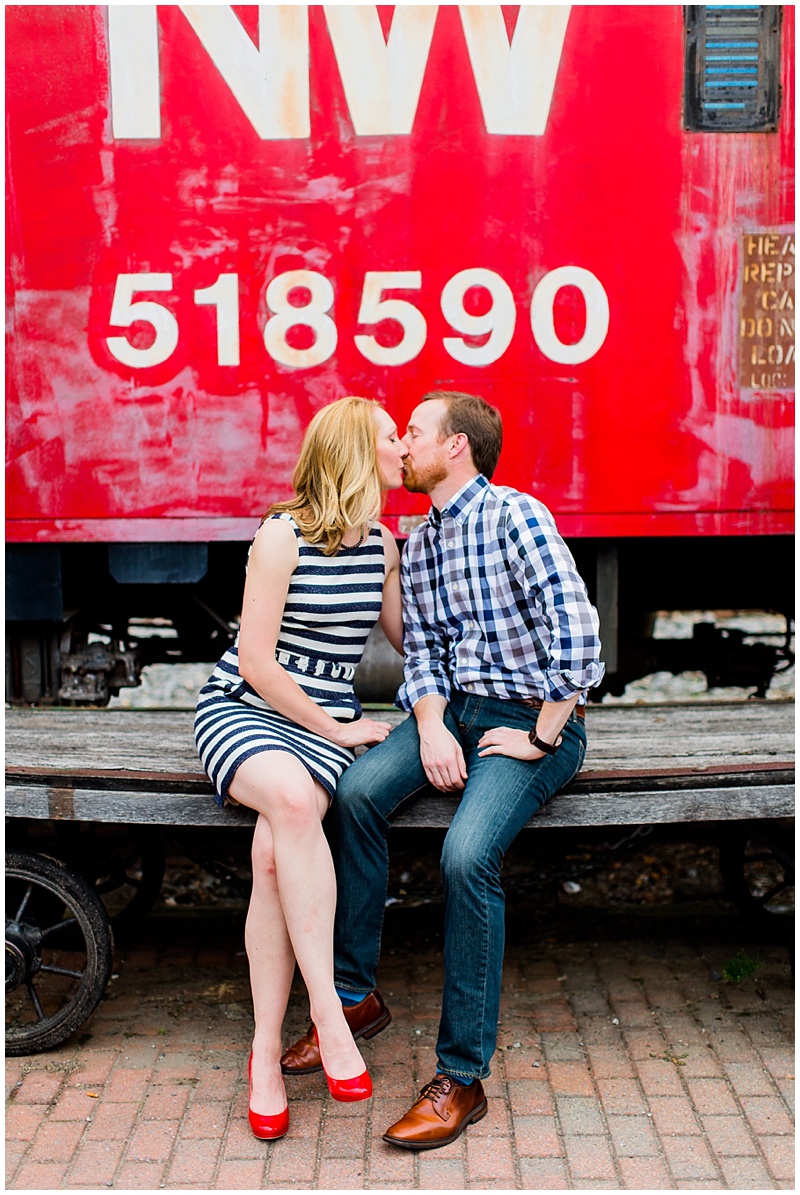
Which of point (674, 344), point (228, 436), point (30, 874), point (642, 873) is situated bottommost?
point (642, 873)

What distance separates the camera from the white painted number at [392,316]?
3.58 m

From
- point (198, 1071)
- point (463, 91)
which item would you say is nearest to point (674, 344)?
point (463, 91)

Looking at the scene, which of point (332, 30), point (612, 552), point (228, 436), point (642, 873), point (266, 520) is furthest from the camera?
point (642, 873)

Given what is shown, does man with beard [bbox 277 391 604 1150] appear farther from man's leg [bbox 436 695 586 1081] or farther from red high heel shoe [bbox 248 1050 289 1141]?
red high heel shoe [bbox 248 1050 289 1141]

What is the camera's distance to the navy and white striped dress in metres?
2.82

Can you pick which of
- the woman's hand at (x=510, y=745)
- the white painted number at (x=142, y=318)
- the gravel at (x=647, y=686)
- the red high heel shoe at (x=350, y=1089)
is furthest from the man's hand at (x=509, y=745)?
the gravel at (x=647, y=686)

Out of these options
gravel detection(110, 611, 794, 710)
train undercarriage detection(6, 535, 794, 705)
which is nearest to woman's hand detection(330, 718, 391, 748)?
train undercarriage detection(6, 535, 794, 705)

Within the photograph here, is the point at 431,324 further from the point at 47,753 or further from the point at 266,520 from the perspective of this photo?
the point at 47,753

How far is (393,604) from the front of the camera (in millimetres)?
3178

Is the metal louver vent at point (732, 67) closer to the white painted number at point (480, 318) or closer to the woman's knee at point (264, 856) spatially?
the white painted number at point (480, 318)

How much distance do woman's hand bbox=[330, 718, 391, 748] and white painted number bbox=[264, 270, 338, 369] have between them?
1281mm

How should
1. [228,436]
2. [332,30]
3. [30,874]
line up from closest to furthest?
1. [30,874]
2. [332,30]
3. [228,436]

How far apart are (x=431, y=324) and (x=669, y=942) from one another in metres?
2.24

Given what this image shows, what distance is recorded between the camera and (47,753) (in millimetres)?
3271
